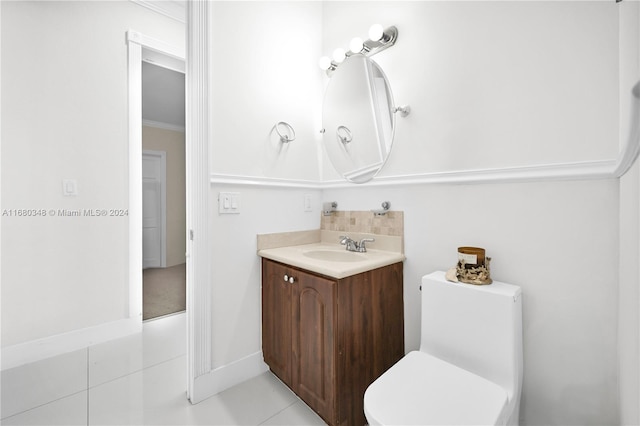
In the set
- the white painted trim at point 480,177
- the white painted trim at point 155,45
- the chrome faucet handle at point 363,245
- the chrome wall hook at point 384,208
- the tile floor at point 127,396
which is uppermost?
the white painted trim at point 155,45

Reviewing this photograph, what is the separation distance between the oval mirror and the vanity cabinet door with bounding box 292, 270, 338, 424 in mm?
775

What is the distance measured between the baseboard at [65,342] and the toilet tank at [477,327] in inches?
86.4

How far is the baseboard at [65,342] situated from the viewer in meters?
1.66

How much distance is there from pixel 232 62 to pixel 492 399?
6.32ft

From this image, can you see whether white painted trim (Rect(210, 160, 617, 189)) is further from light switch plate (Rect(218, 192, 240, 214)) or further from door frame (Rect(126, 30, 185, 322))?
door frame (Rect(126, 30, 185, 322))

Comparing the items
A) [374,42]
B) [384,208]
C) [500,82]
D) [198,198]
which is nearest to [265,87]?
[374,42]

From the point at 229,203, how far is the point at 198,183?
200mm

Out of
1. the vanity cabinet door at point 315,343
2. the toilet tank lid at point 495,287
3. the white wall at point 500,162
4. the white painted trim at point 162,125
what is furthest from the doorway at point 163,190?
the toilet tank lid at point 495,287

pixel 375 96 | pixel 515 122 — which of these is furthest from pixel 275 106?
pixel 515 122

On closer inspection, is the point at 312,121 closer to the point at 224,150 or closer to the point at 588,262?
the point at 224,150

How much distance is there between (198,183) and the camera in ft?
4.56

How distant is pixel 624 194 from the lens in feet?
2.69

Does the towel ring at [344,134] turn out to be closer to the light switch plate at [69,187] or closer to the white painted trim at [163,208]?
the light switch plate at [69,187]

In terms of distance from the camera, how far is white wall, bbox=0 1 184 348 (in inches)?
65.8
